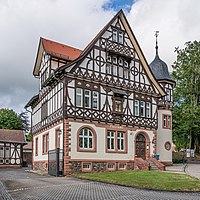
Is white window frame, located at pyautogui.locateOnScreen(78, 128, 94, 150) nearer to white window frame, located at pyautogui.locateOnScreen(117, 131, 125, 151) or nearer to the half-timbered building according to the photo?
the half-timbered building

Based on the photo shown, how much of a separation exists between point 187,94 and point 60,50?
79.2ft

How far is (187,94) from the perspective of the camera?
4791 cm

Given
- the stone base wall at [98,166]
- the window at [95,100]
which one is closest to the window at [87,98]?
the window at [95,100]

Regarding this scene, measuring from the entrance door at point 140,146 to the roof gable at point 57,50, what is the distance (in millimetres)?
9093

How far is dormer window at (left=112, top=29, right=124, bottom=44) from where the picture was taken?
2908 cm

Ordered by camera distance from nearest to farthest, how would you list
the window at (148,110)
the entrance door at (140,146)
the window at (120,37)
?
the window at (120,37)
the entrance door at (140,146)
the window at (148,110)

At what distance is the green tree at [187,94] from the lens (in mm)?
45156

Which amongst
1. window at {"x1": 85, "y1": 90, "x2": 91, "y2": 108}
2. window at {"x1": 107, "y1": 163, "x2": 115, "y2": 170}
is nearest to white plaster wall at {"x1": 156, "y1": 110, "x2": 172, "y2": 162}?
window at {"x1": 107, "y1": 163, "x2": 115, "y2": 170}

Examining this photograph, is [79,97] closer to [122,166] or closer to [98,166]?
[98,166]

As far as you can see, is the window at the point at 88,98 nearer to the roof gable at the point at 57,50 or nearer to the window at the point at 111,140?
the window at the point at 111,140

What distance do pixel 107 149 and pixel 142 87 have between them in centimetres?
715

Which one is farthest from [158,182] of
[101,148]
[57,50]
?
[57,50]

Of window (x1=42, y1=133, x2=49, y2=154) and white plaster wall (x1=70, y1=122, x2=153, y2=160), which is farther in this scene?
window (x1=42, y1=133, x2=49, y2=154)

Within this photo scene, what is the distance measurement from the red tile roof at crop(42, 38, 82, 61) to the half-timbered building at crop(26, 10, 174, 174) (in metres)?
0.09
